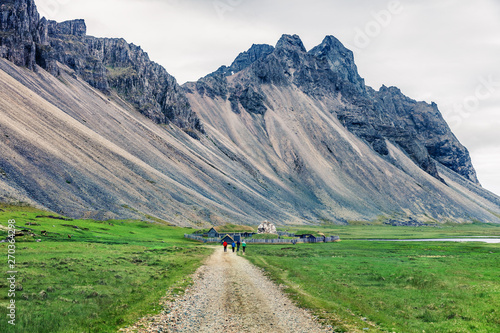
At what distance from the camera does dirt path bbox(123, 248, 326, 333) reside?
17562 mm

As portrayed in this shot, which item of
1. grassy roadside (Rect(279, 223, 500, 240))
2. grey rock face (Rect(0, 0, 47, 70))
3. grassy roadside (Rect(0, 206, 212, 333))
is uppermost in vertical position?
grey rock face (Rect(0, 0, 47, 70))

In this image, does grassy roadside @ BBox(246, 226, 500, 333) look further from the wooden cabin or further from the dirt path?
the wooden cabin

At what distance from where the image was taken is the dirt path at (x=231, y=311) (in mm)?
17562

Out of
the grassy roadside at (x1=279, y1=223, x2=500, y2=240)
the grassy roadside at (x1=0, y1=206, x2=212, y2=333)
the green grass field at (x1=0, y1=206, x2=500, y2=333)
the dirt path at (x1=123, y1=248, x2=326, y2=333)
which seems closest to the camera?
the grassy roadside at (x1=0, y1=206, x2=212, y2=333)

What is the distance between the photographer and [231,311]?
67.8 feet

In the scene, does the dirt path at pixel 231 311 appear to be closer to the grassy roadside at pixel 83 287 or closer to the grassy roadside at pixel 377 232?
the grassy roadside at pixel 83 287

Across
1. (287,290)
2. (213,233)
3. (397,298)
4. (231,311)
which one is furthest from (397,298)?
(213,233)

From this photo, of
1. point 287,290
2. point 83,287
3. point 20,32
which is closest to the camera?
point 83,287

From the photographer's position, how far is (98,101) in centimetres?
16212

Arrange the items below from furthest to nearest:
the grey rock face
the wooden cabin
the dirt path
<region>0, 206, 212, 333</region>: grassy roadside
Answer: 1. the grey rock face
2. the wooden cabin
3. the dirt path
4. <region>0, 206, 212, 333</region>: grassy roadside

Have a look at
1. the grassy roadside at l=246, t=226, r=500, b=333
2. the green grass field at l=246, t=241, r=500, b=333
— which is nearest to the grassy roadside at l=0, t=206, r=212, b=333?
the green grass field at l=246, t=241, r=500, b=333

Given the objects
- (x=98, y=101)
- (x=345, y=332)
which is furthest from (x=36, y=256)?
(x=98, y=101)

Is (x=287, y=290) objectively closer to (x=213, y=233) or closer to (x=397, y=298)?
(x=397, y=298)

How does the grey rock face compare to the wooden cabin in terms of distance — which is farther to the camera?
the grey rock face
